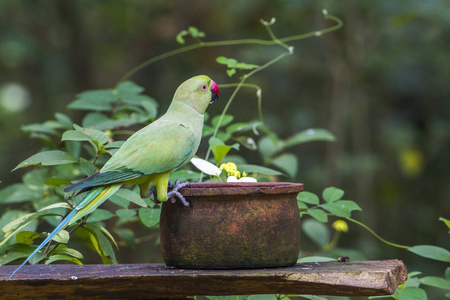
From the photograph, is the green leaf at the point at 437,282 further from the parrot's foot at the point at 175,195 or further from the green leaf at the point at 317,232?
the parrot's foot at the point at 175,195

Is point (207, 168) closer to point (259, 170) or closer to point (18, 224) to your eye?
point (259, 170)

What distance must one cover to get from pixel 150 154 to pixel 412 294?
1021mm

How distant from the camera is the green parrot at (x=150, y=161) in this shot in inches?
62.2

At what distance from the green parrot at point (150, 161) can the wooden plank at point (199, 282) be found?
0.25 feet

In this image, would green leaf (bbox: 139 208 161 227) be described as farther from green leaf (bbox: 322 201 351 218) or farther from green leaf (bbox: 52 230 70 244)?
green leaf (bbox: 322 201 351 218)

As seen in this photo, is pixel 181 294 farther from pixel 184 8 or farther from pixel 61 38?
pixel 61 38

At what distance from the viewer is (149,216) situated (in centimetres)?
221

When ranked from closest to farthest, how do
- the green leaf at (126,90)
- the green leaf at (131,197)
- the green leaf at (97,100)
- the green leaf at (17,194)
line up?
the green leaf at (131,197) → the green leaf at (17,194) → the green leaf at (97,100) → the green leaf at (126,90)

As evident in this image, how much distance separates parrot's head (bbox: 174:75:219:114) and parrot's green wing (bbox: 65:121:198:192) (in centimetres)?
14

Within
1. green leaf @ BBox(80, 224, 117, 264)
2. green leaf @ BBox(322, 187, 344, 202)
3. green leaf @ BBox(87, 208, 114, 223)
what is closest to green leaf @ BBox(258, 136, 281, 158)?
green leaf @ BBox(322, 187, 344, 202)

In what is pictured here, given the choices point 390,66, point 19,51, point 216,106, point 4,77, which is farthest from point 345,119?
point 4,77

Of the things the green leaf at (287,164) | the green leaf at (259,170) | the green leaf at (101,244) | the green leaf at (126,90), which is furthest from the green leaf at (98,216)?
the green leaf at (287,164)

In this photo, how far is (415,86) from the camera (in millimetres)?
5312

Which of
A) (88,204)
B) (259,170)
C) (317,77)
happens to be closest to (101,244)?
(88,204)
